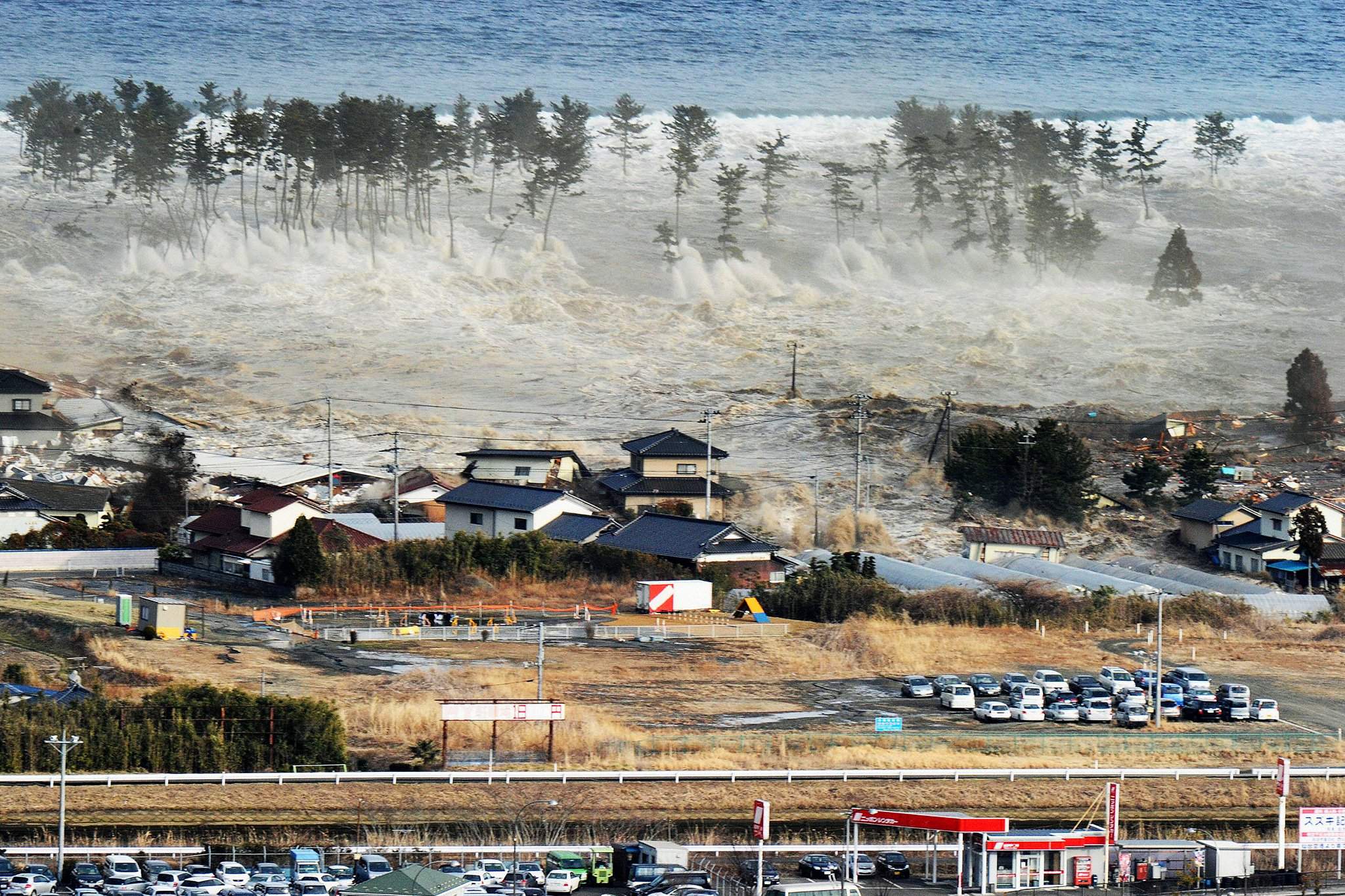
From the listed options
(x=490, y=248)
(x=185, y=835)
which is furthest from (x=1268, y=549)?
(x=490, y=248)

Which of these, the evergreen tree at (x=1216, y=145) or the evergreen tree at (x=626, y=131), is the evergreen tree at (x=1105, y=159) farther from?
the evergreen tree at (x=626, y=131)

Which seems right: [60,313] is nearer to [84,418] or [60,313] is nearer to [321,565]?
[84,418]

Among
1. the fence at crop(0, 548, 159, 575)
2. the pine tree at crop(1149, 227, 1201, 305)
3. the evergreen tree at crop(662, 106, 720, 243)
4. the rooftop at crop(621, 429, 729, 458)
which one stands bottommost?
the fence at crop(0, 548, 159, 575)

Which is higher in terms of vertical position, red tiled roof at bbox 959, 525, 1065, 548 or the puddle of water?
the puddle of water

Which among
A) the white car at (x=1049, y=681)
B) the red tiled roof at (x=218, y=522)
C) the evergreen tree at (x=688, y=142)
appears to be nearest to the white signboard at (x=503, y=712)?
the white car at (x=1049, y=681)

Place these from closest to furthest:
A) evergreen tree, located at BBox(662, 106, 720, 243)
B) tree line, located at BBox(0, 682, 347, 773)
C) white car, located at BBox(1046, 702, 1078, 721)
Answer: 1. tree line, located at BBox(0, 682, 347, 773)
2. white car, located at BBox(1046, 702, 1078, 721)
3. evergreen tree, located at BBox(662, 106, 720, 243)

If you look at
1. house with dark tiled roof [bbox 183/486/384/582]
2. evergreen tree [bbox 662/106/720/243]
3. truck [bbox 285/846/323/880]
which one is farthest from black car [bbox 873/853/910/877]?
evergreen tree [bbox 662/106/720/243]

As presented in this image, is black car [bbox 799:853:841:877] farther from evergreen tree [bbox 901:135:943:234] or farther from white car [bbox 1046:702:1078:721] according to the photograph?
evergreen tree [bbox 901:135:943:234]
